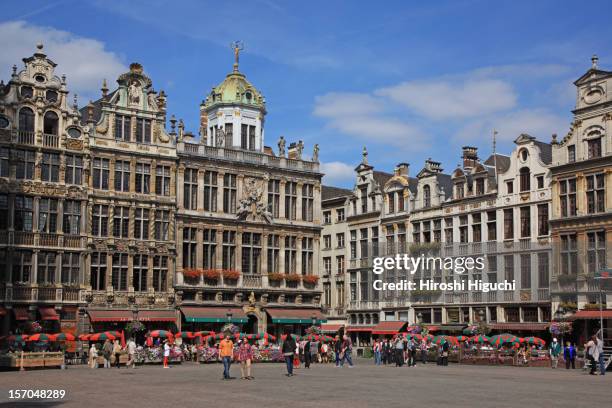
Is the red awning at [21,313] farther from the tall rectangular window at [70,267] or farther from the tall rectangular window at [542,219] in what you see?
the tall rectangular window at [542,219]

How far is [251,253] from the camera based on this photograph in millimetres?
60969

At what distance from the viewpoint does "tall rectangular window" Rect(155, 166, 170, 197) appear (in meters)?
56.8

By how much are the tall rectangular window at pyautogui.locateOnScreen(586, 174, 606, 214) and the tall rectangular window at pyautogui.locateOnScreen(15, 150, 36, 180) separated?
33411 millimetres

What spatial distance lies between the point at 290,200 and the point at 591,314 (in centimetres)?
2317

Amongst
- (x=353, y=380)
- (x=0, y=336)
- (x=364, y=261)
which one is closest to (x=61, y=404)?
(x=353, y=380)

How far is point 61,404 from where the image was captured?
19.7 meters

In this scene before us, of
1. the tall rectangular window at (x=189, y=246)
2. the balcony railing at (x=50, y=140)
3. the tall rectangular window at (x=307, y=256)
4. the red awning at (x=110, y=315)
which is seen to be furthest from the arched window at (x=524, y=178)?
the balcony railing at (x=50, y=140)

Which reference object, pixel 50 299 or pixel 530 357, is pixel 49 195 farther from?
pixel 530 357

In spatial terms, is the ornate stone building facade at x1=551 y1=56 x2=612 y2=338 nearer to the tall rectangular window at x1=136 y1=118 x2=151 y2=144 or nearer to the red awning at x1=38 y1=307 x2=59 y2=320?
the tall rectangular window at x1=136 y1=118 x2=151 y2=144

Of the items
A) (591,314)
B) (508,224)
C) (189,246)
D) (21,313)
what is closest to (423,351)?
(591,314)

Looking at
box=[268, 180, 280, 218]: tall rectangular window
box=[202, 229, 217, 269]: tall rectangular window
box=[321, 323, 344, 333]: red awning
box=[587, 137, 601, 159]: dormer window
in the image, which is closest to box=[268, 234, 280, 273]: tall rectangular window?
box=[268, 180, 280, 218]: tall rectangular window

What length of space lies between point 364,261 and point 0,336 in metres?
29.2

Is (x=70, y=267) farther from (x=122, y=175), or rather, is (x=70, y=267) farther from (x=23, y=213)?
(x=122, y=175)

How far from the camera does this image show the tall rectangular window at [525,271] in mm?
55812
